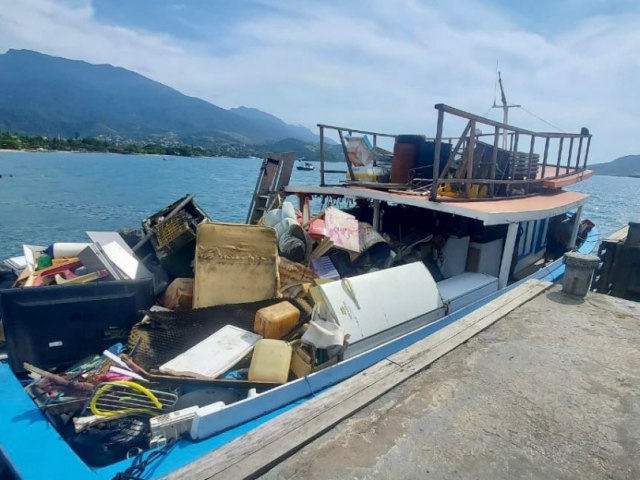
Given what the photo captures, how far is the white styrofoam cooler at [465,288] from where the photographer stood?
4.88 meters

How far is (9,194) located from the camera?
24.0 m

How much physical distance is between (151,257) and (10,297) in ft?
6.69

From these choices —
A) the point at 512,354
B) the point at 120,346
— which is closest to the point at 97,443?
the point at 120,346

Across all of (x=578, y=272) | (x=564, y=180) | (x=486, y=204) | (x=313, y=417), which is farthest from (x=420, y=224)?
(x=313, y=417)

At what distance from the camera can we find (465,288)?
523 centimetres

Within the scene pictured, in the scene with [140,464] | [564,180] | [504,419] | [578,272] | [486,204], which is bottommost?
[140,464]

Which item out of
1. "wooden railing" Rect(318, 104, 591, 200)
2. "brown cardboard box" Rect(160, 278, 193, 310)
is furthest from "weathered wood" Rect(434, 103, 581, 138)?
"brown cardboard box" Rect(160, 278, 193, 310)

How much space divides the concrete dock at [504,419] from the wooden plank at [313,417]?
2.2 inches

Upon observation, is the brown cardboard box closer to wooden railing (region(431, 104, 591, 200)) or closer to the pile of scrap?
the pile of scrap

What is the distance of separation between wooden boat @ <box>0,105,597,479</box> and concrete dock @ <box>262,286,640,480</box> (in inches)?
37.2

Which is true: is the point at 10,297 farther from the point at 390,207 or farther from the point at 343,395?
the point at 390,207

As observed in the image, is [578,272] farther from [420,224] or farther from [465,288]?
[420,224]

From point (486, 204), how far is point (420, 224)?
4.66ft

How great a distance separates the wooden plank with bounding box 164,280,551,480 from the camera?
1.93m
